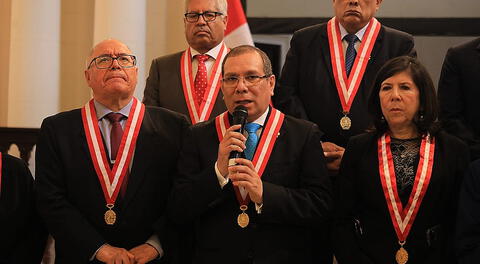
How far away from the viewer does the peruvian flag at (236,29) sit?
16.8 feet

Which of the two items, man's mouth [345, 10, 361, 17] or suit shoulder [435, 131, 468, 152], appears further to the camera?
man's mouth [345, 10, 361, 17]

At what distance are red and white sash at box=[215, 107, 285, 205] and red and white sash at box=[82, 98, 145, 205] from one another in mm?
429

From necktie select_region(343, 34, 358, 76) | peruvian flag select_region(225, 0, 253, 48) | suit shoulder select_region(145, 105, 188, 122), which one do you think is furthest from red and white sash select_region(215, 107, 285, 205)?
peruvian flag select_region(225, 0, 253, 48)

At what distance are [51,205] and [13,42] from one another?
2.60m

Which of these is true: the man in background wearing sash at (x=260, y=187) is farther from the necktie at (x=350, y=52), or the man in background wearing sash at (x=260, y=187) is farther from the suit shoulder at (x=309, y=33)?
the suit shoulder at (x=309, y=33)

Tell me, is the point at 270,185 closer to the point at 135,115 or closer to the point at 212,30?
the point at 135,115

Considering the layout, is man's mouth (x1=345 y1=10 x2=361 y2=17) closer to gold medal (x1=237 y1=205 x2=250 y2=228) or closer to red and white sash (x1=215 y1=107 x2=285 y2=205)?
red and white sash (x1=215 y1=107 x2=285 y2=205)

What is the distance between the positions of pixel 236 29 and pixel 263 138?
1.86 meters

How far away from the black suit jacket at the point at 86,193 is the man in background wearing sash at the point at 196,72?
1.84ft

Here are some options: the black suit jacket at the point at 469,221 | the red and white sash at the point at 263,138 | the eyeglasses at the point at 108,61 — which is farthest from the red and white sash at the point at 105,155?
the black suit jacket at the point at 469,221

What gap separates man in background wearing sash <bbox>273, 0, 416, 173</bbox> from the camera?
3.95m

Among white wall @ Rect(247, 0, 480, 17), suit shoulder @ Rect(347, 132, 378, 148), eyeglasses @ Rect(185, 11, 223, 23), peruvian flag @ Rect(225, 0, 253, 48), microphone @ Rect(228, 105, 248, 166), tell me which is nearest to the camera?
microphone @ Rect(228, 105, 248, 166)

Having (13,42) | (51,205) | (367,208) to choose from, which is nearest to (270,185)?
(367,208)

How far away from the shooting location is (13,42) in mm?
5801
